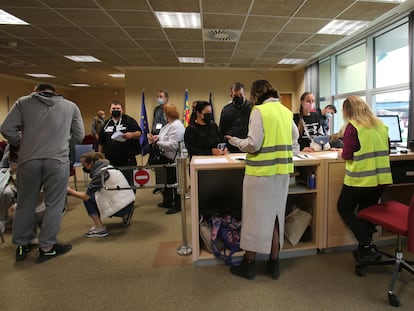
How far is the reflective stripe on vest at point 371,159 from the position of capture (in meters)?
2.02

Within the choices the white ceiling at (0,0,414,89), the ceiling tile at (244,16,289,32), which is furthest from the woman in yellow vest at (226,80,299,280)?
the ceiling tile at (244,16,289,32)

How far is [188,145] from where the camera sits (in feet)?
10.6

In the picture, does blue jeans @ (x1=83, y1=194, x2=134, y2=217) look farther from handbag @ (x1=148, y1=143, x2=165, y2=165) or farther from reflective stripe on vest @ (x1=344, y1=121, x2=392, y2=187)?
reflective stripe on vest @ (x1=344, y1=121, x2=392, y2=187)

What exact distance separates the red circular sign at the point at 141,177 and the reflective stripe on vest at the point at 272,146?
1073 millimetres

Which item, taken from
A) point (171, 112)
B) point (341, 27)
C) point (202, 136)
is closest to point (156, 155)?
point (171, 112)

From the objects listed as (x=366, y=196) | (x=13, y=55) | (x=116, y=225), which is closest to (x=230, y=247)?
(x=366, y=196)

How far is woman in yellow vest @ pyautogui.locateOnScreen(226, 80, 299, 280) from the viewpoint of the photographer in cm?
187

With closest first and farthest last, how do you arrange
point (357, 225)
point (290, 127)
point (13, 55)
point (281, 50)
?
point (290, 127)
point (357, 225)
point (281, 50)
point (13, 55)

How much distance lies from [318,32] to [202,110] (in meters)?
2.94

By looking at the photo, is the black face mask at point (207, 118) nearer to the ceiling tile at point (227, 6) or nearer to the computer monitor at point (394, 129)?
the ceiling tile at point (227, 6)

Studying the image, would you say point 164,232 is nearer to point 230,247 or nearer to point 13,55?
→ point 230,247

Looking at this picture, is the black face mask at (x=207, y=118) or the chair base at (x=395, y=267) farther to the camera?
the black face mask at (x=207, y=118)

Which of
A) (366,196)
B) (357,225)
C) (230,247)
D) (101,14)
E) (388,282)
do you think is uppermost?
(101,14)

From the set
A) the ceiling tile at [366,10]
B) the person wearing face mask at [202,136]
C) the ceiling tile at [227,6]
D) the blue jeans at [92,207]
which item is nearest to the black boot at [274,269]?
the person wearing face mask at [202,136]
